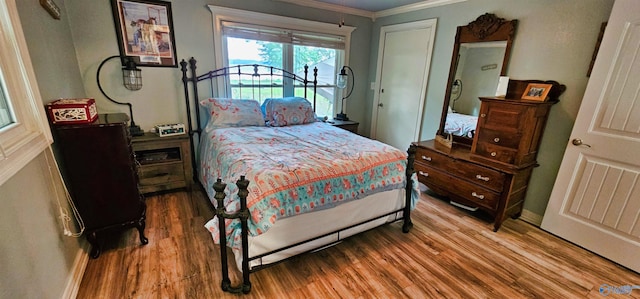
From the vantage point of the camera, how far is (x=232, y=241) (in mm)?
1627

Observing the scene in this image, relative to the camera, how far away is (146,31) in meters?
2.74

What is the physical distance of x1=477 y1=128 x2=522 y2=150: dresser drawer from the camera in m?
2.29

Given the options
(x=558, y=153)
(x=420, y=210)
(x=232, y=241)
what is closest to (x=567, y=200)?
(x=558, y=153)

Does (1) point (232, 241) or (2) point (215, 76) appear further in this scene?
(2) point (215, 76)

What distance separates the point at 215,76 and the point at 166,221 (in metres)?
1.71

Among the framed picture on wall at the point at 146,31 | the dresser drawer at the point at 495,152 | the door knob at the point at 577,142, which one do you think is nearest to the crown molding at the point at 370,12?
the framed picture on wall at the point at 146,31

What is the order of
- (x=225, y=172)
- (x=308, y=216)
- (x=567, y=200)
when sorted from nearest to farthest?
(x=308, y=216), (x=225, y=172), (x=567, y=200)

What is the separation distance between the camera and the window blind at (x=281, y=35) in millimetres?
3148

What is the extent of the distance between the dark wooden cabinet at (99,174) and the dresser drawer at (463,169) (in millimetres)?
2685

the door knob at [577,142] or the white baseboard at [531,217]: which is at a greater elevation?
the door knob at [577,142]

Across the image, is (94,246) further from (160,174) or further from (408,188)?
(408,188)

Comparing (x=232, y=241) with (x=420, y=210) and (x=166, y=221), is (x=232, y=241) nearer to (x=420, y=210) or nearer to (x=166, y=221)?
(x=166, y=221)

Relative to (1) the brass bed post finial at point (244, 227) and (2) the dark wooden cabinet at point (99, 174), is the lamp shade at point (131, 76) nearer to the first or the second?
(2) the dark wooden cabinet at point (99, 174)

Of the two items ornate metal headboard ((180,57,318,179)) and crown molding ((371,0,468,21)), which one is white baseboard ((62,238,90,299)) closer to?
ornate metal headboard ((180,57,318,179))
